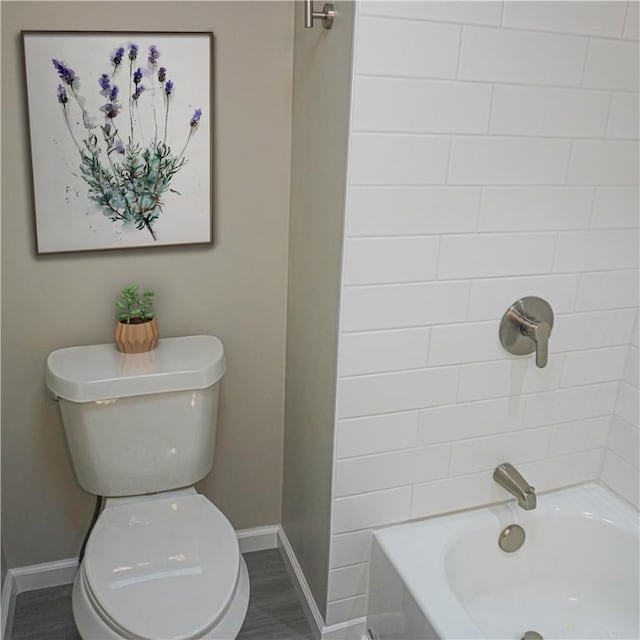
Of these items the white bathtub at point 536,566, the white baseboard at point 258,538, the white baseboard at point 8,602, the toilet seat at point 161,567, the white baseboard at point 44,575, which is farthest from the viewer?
the white baseboard at point 258,538

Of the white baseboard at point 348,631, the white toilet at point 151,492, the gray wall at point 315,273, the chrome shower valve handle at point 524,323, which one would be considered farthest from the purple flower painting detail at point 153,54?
the white baseboard at point 348,631

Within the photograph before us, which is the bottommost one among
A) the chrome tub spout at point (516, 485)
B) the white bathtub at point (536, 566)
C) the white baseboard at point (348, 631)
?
the white baseboard at point (348, 631)

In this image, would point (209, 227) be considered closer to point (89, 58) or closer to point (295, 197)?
point (295, 197)

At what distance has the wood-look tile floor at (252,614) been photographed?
1973mm

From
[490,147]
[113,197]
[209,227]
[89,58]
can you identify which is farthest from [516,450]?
[89,58]

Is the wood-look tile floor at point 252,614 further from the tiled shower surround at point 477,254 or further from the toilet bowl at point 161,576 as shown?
the toilet bowl at point 161,576

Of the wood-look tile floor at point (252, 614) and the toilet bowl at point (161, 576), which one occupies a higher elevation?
the toilet bowl at point (161, 576)

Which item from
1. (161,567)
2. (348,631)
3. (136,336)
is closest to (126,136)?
(136,336)

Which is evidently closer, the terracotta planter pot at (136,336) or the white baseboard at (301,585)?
the terracotta planter pot at (136,336)

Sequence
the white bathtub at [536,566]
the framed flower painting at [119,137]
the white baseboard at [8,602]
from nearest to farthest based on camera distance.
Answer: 1. the framed flower painting at [119,137]
2. the white bathtub at [536,566]
3. the white baseboard at [8,602]

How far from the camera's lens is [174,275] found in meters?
Result: 1.94

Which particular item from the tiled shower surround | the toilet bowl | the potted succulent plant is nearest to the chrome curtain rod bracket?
the tiled shower surround

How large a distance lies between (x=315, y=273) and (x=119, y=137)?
1.98 feet

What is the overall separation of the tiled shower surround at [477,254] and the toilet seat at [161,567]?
0.34 m
